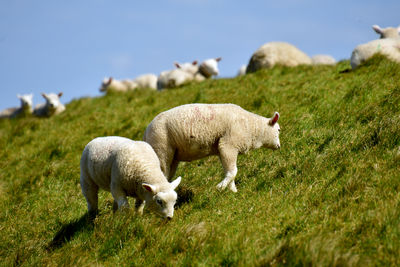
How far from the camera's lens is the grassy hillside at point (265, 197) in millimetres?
4070

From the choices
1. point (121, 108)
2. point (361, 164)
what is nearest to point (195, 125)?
point (361, 164)

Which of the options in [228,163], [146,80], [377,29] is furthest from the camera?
[146,80]

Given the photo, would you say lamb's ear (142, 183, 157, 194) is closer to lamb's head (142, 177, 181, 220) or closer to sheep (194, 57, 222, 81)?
lamb's head (142, 177, 181, 220)

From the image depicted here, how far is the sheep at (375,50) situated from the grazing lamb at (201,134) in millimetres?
5637

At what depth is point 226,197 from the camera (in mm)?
5816

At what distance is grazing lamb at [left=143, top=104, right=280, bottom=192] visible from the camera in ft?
21.4

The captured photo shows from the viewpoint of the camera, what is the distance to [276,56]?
14883 mm

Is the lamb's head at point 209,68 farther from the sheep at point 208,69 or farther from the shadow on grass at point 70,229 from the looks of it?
the shadow on grass at point 70,229

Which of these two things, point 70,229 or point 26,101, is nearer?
point 70,229

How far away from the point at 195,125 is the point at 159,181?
4.23ft

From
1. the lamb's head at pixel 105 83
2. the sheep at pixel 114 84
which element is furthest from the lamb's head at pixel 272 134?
the lamb's head at pixel 105 83

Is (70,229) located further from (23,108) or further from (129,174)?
(23,108)

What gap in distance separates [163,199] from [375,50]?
26.3ft

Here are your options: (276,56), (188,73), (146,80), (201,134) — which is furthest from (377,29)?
(146,80)
